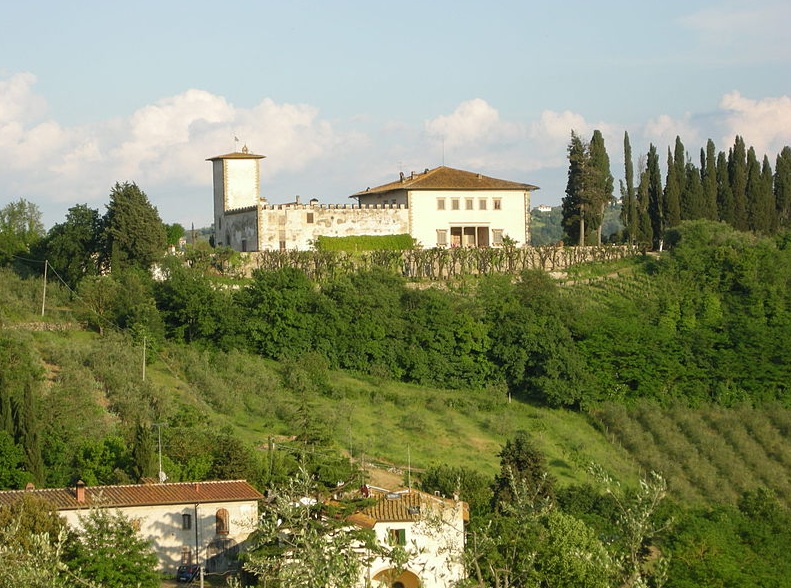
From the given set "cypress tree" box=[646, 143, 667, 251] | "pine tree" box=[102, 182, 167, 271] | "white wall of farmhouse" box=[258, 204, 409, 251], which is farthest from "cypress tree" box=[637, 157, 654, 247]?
"pine tree" box=[102, 182, 167, 271]

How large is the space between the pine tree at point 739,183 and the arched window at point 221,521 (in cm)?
3992

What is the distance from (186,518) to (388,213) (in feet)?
101

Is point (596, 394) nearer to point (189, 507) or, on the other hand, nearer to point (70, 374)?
point (70, 374)

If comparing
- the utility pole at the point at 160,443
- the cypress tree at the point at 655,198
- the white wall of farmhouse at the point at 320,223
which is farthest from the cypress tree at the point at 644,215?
the utility pole at the point at 160,443

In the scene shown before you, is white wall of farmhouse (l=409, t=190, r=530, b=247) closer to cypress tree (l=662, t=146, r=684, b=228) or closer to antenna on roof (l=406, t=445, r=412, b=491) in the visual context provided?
cypress tree (l=662, t=146, r=684, b=228)

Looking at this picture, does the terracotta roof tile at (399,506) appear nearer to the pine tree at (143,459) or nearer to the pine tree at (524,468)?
the pine tree at (524,468)

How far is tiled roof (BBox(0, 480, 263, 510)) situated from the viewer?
35812 mm

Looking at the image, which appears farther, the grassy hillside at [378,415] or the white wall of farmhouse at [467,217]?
the white wall of farmhouse at [467,217]

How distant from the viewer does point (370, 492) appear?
38.5 meters

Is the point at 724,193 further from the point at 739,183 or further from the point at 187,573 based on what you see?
the point at 187,573

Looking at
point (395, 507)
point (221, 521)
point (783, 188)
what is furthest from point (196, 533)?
point (783, 188)

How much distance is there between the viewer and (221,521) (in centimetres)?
3678

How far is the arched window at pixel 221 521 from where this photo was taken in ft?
121

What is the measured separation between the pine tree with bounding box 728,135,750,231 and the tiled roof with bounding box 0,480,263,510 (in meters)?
38.7
